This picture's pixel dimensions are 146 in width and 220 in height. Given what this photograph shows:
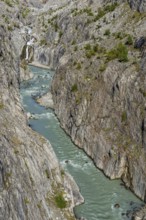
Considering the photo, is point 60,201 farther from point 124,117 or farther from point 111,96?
point 111,96

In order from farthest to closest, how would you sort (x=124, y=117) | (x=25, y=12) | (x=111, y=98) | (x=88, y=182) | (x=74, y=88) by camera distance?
(x=25, y=12), (x=74, y=88), (x=111, y=98), (x=124, y=117), (x=88, y=182)

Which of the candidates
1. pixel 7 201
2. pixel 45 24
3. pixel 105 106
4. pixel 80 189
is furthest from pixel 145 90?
pixel 45 24

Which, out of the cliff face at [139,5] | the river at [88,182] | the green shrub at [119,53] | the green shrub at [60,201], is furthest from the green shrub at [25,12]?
the green shrub at [60,201]

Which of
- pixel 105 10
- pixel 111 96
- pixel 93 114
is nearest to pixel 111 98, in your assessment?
pixel 111 96

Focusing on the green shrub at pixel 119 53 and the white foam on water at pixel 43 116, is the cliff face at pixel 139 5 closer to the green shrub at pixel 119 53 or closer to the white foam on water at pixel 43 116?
the green shrub at pixel 119 53

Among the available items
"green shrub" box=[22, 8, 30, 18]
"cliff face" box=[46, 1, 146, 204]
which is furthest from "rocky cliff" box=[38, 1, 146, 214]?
"green shrub" box=[22, 8, 30, 18]

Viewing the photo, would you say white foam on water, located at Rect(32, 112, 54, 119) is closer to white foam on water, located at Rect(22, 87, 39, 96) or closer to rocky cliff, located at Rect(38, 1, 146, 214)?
rocky cliff, located at Rect(38, 1, 146, 214)
